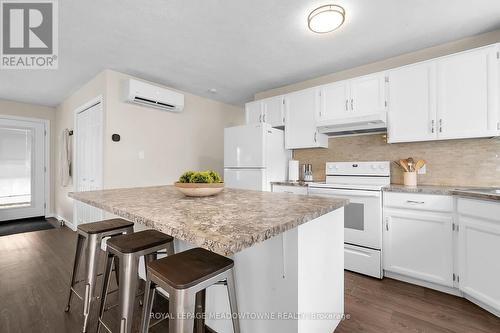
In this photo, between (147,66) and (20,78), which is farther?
(20,78)

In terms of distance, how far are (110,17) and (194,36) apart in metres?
0.71

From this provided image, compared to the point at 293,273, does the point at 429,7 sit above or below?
above

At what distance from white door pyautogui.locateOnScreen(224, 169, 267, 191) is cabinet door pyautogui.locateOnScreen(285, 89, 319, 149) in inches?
24.7

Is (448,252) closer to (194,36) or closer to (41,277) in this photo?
(194,36)

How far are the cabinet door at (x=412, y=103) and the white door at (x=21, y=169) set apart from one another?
639cm

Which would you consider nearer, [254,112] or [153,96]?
[153,96]

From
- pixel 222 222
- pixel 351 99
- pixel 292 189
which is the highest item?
pixel 351 99

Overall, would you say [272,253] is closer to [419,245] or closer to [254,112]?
[419,245]

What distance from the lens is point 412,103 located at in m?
2.37

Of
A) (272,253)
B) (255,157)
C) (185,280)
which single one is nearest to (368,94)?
(255,157)

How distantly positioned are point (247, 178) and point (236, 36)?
1731 millimetres

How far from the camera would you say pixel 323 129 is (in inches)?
116

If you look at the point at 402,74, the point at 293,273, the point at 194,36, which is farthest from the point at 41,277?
the point at 402,74

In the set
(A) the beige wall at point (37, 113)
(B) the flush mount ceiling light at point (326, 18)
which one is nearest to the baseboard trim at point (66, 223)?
(A) the beige wall at point (37, 113)
